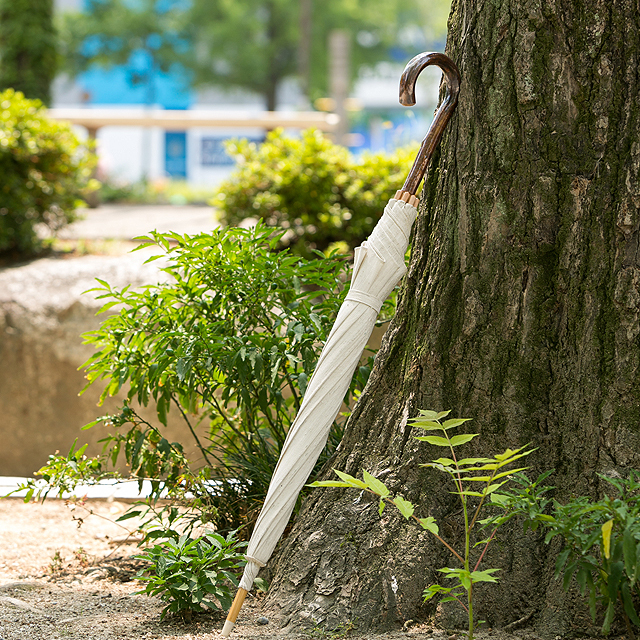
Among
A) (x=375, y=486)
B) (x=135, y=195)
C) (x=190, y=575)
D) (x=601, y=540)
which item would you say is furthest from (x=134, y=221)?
(x=601, y=540)

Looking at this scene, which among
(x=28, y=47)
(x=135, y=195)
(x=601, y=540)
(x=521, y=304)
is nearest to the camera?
(x=601, y=540)

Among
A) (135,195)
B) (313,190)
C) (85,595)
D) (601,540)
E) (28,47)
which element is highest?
(28,47)

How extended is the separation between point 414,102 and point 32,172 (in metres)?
5.27

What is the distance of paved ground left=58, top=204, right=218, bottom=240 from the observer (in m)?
8.09

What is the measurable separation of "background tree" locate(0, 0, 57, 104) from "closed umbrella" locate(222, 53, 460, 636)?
989cm

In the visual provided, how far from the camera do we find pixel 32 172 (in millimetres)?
6410

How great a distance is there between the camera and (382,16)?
86.2 feet

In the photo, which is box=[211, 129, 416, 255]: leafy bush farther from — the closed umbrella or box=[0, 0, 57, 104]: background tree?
box=[0, 0, 57, 104]: background tree

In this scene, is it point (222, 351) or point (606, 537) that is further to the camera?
point (222, 351)

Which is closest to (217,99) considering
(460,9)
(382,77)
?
(382,77)

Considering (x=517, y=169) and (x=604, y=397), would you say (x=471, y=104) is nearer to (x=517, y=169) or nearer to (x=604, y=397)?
(x=517, y=169)

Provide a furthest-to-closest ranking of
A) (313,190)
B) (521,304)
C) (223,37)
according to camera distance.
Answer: (223,37) → (313,190) → (521,304)

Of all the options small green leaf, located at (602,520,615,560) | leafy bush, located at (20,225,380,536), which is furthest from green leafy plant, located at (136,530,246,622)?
small green leaf, located at (602,520,615,560)

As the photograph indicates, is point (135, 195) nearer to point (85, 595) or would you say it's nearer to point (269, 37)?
point (85, 595)
